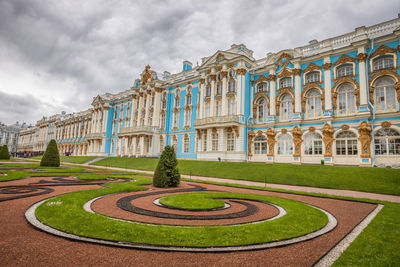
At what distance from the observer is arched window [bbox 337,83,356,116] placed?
22141mm

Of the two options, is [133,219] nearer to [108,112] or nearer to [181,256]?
[181,256]

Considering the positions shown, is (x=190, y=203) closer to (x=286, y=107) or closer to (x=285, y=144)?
(x=285, y=144)

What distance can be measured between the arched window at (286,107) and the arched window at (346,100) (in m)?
4.96

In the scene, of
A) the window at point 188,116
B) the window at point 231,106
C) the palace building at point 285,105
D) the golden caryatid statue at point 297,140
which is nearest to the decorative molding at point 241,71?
the palace building at point 285,105

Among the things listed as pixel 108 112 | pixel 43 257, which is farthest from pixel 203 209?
pixel 108 112

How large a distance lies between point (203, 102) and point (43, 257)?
30.3 m

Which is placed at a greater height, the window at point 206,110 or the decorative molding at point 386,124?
the window at point 206,110

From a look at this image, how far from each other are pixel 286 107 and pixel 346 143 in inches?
302

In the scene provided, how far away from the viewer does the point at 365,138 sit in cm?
2020

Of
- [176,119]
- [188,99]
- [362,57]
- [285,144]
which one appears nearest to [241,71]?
[285,144]

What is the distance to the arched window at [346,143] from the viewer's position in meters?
21.2

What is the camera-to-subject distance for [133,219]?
618cm

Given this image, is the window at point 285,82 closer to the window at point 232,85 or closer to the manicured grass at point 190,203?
the window at point 232,85

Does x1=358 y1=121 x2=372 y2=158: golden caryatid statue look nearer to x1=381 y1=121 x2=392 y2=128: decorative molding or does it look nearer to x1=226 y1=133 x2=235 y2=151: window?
x1=381 y1=121 x2=392 y2=128: decorative molding
